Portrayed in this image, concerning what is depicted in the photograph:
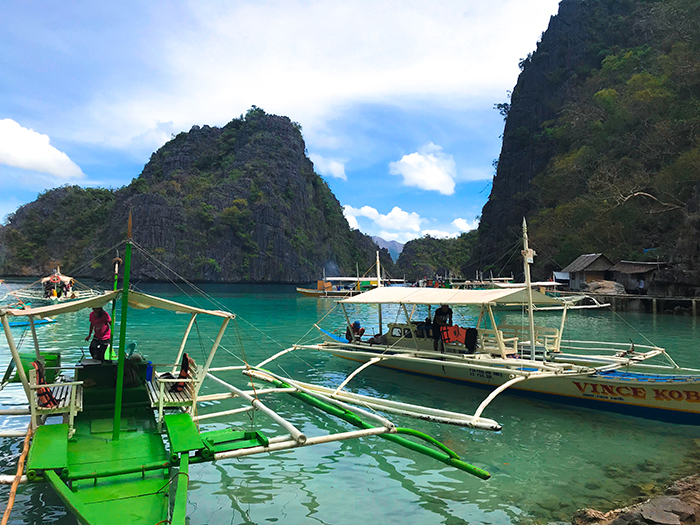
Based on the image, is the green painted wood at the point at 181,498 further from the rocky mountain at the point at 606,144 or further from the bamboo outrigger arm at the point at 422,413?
the rocky mountain at the point at 606,144

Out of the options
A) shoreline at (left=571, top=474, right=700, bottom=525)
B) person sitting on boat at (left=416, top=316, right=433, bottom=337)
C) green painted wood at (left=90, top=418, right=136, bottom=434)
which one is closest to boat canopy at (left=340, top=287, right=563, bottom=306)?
person sitting on boat at (left=416, top=316, right=433, bottom=337)

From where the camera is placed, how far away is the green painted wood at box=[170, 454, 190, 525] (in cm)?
439

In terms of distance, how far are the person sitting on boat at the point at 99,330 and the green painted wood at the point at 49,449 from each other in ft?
10.5

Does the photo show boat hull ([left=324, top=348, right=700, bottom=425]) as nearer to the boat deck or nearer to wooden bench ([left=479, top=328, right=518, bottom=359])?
wooden bench ([left=479, top=328, right=518, bottom=359])

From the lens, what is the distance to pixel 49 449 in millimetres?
5395

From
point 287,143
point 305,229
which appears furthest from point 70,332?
point 287,143

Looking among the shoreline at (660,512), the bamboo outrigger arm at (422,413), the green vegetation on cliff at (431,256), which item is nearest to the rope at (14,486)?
the bamboo outrigger arm at (422,413)

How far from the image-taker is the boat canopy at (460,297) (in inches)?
476

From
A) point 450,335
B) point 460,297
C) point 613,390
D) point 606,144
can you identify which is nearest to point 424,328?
point 450,335

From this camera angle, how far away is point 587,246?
49.6 meters

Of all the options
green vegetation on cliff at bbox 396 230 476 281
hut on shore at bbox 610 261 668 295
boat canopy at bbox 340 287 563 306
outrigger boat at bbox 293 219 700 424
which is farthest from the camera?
green vegetation on cliff at bbox 396 230 476 281

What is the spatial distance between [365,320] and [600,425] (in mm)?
26185

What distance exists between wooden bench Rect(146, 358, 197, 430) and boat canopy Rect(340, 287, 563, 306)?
Answer: 22.9ft

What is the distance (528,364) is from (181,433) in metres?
8.06
